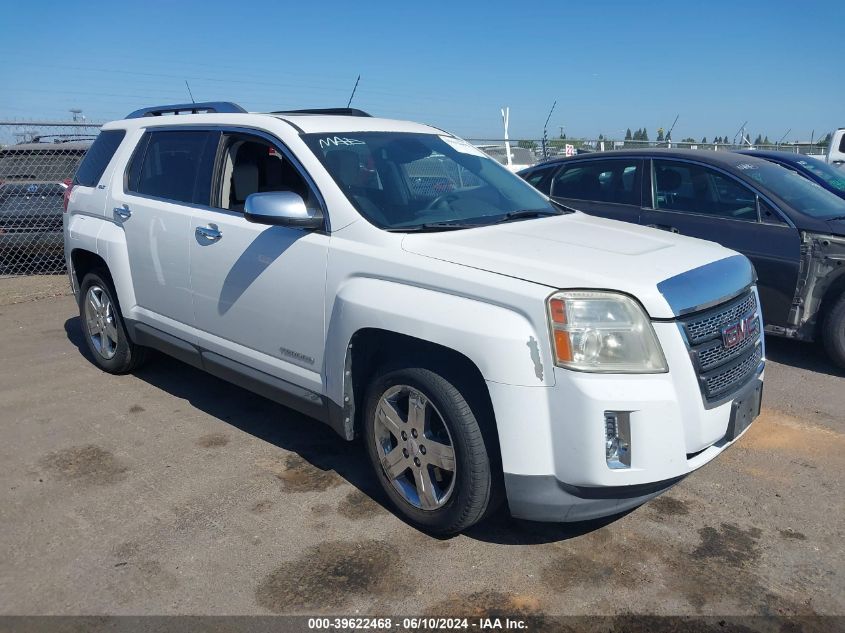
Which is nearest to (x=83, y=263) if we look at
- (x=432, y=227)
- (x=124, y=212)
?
(x=124, y=212)

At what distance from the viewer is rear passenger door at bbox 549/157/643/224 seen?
6848 mm

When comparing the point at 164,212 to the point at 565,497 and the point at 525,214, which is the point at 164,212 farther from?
the point at 565,497

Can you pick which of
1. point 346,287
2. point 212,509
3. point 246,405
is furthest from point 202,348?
point 346,287

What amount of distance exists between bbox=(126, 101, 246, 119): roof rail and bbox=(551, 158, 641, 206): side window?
360cm

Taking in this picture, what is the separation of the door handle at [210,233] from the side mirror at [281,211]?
0.65 metres

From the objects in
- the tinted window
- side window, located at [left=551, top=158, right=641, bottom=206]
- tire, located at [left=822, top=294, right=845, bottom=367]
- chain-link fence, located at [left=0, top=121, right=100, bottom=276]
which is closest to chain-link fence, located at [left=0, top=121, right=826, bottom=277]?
chain-link fence, located at [left=0, top=121, right=100, bottom=276]

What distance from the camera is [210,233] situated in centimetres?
434

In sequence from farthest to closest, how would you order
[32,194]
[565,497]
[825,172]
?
[32,194] → [825,172] → [565,497]

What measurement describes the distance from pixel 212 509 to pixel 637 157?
508 cm

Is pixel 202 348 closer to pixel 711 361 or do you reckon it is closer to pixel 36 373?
pixel 36 373

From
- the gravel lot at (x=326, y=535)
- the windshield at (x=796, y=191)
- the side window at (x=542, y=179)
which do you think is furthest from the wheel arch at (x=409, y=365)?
the side window at (x=542, y=179)

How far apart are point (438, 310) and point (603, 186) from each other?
14.7ft

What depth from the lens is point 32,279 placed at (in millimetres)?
10008

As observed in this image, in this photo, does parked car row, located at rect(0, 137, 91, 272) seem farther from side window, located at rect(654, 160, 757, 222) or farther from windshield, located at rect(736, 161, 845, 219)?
windshield, located at rect(736, 161, 845, 219)
